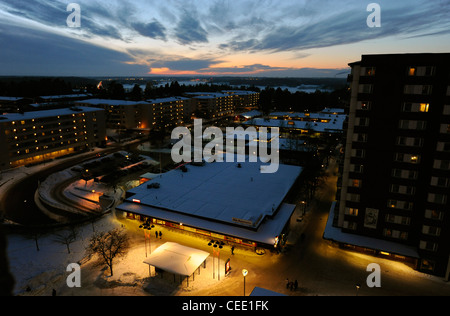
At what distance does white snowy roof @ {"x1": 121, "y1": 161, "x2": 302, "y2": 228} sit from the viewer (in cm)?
4297

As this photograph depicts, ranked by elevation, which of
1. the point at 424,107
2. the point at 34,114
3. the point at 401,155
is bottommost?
the point at 401,155

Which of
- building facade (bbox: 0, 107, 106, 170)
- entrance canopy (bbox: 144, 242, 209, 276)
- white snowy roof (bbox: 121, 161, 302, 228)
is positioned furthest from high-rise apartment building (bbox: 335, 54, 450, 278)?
building facade (bbox: 0, 107, 106, 170)

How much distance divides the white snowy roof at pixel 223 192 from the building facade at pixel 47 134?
46081mm

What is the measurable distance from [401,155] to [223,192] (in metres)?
28.9

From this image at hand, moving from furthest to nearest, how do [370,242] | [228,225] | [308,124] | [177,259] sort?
[308,124] → [228,225] → [370,242] → [177,259]

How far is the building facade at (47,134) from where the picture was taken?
7194 cm

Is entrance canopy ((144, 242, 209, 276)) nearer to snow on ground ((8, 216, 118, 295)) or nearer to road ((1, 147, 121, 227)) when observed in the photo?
snow on ground ((8, 216, 118, 295))

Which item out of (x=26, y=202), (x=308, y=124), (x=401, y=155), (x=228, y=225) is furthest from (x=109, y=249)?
(x=308, y=124)

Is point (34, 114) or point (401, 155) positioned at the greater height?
point (34, 114)

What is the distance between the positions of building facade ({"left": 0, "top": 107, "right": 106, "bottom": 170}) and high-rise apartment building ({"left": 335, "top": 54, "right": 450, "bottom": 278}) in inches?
3248

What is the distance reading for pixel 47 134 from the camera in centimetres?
8156

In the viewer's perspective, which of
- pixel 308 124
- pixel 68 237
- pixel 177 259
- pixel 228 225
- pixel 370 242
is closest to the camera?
pixel 177 259

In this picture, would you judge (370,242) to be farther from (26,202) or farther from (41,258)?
(26,202)

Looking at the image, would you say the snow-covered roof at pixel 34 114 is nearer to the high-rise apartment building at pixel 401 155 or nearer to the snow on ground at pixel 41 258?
the snow on ground at pixel 41 258
